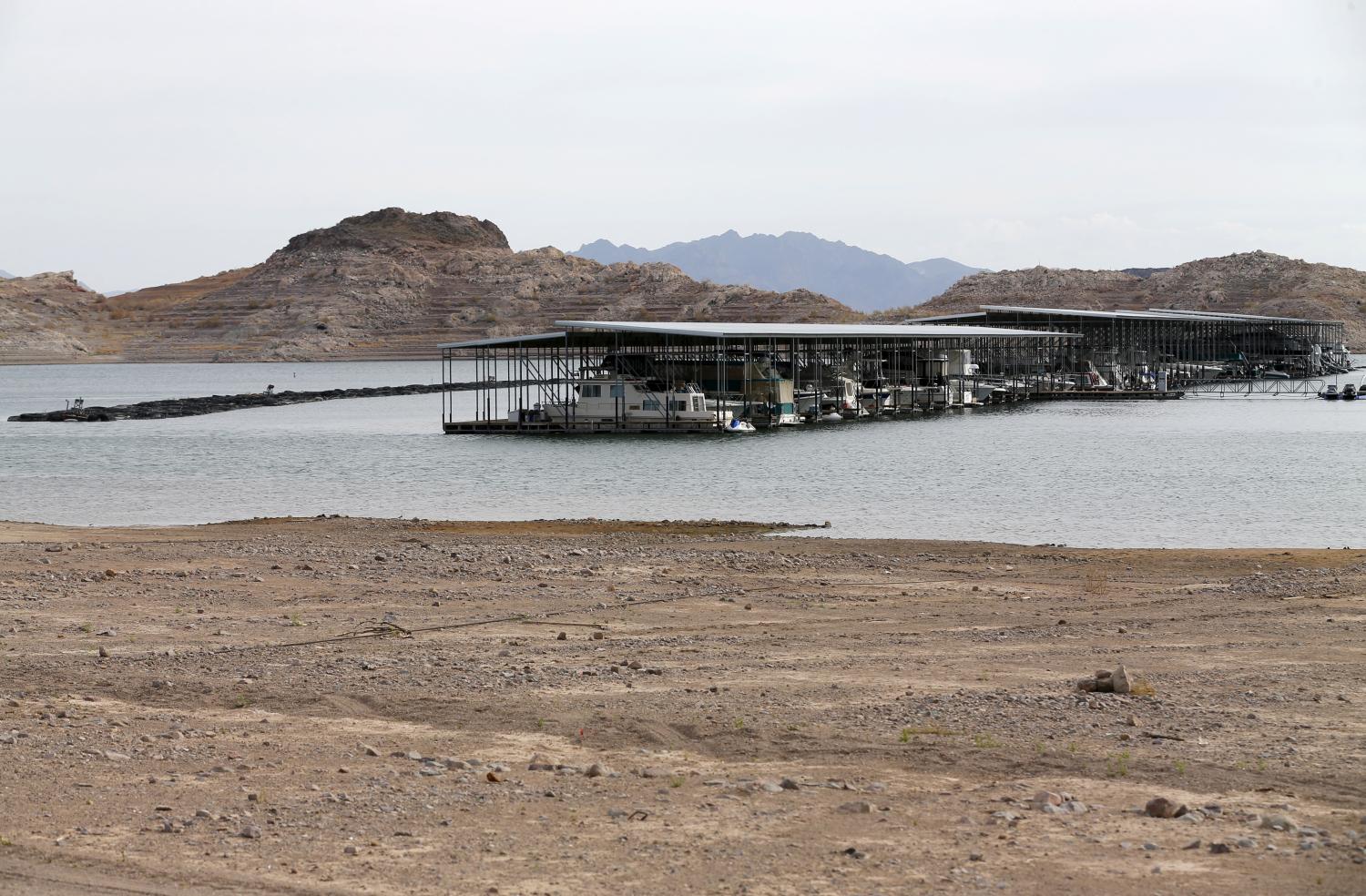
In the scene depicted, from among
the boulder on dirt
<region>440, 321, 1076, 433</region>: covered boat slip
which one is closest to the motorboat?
<region>440, 321, 1076, 433</region>: covered boat slip

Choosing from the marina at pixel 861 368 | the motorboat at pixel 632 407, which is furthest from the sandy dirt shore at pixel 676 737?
the marina at pixel 861 368

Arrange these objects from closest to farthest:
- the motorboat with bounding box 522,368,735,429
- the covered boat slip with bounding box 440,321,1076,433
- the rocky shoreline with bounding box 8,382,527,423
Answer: the motorboat with bounding box 522,368,735,429 < the covered boat slip with bounding box 440,321,1076,433 < the rocky shoreline with bounding box 8,382,527,423

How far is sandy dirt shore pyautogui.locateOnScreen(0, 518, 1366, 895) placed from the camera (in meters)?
8.71

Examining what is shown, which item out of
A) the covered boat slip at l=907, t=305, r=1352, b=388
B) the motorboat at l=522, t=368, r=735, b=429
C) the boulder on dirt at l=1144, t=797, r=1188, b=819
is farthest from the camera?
the covered boat slip at l=907, t=305, r=1352, b=388

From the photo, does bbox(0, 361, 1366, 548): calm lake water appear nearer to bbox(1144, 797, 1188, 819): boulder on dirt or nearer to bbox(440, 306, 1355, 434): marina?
bbox(440, 306, 1355, 434): marina

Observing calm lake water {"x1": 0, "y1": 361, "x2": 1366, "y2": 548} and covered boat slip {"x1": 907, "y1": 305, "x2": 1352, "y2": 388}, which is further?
covered boat slip {"x1": 907, "y1": 305, "x2": 1352, "y2": 388}

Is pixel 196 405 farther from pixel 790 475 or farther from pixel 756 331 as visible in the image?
pixel 790 475

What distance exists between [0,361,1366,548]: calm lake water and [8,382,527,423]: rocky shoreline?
3.42 meters

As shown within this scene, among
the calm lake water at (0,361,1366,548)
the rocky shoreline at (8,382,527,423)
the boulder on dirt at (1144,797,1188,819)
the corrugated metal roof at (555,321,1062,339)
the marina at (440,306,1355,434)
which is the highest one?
the corrugated metal roof at (555,321,1062,339)

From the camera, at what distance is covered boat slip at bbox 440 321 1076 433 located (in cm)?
6844

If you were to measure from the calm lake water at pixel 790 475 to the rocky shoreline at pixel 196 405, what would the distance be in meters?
3.42

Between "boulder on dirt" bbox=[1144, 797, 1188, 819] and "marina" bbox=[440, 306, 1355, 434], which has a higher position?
"marina" bbox=[440, 306, 1355, 434]

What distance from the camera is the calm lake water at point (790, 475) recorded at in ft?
113

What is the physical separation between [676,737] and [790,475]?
1389 inches
